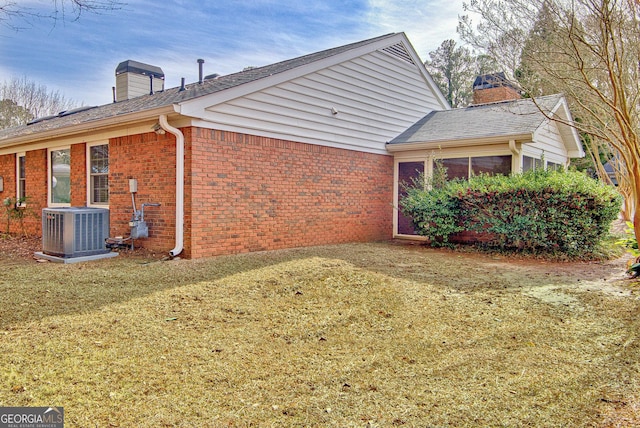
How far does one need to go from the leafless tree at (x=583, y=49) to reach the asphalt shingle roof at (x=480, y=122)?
1344 millimetres

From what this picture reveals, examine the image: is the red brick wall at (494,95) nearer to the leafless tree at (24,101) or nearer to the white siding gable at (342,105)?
the white siding gable at (342,105)

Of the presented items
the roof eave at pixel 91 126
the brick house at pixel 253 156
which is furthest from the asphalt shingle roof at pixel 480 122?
the roof eave at pixel 91 126

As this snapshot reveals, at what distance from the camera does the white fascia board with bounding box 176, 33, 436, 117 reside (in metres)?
6.91

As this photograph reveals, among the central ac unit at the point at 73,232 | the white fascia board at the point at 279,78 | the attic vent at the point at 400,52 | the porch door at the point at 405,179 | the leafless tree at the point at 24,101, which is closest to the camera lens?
the white fascia board at the point at 279,78

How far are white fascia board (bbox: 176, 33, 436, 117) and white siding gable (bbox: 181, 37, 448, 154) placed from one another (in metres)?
0.07

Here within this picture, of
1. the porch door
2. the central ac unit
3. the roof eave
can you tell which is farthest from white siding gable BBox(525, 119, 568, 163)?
the central ac unit

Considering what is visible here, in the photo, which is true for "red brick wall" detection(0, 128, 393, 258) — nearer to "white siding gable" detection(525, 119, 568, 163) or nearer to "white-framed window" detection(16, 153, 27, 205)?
"white-framed window" detection(16, 153, 27, 205)

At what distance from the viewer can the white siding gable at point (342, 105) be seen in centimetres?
795

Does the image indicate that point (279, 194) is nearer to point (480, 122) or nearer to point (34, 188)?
point (480, 122)

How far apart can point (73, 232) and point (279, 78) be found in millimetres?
4776

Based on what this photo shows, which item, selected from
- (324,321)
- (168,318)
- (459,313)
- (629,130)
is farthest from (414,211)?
(168,318)

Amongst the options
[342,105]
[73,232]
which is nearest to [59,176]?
[73,232]

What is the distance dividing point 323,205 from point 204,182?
3.21 meters

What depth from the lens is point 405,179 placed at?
38.0 feet
